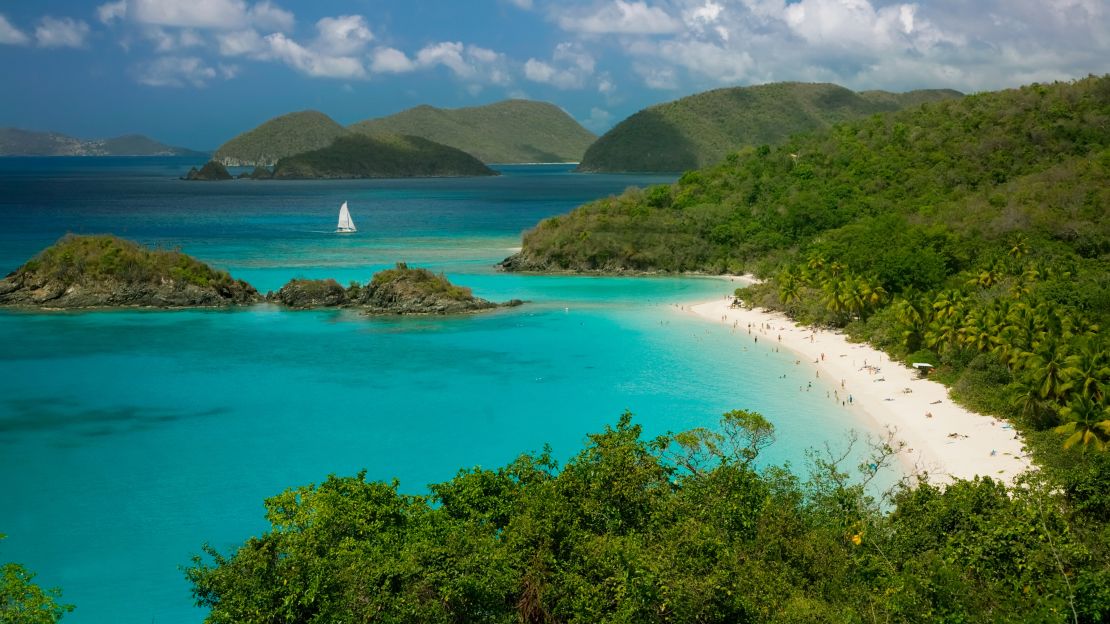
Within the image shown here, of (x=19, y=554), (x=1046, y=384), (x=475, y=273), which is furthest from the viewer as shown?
(x=475, y=273)

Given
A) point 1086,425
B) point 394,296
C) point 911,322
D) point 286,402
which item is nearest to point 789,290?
point 911,322

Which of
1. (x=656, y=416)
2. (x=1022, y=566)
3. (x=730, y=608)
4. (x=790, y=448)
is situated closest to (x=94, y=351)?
(x=656, y=416)

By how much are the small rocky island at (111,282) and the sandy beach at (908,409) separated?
3239 cm

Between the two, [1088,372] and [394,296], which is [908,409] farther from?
[394,296]

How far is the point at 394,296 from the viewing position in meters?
52.6

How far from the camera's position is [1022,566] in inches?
595

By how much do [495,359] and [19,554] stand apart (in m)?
22.0

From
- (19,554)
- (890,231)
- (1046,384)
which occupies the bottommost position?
(19,554)

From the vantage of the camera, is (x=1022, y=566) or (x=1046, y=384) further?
(x=1046, y=384)

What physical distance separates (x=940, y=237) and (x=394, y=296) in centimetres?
3152

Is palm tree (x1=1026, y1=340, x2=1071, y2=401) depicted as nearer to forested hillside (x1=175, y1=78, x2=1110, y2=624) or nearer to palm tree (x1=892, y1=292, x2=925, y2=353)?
forested hillside (x1=175, y1=78, x2=1110, y2=624)

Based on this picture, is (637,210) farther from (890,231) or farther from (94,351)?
(94,351)

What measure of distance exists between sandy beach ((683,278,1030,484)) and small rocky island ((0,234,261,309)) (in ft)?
106

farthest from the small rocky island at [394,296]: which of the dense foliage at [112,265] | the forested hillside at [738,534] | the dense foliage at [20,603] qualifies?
the dense foliage at [20,603]
